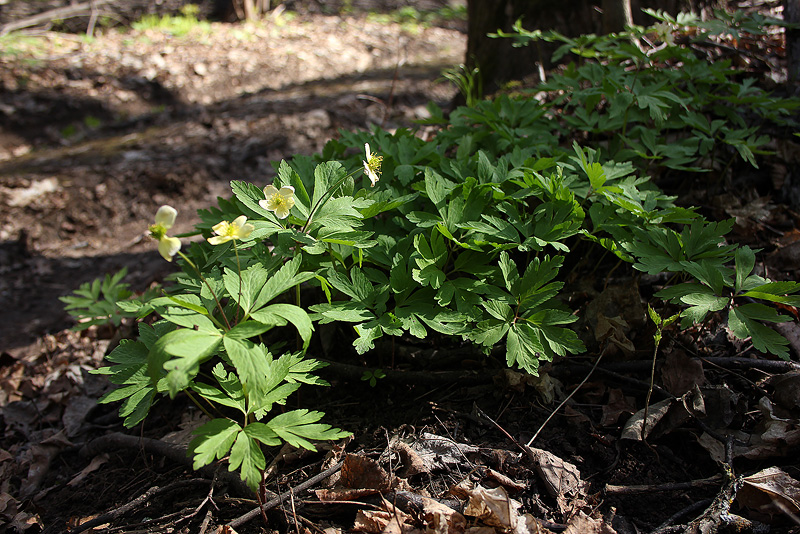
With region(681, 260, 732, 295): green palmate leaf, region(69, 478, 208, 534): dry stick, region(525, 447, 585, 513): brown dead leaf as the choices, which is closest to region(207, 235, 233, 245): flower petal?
region(69, 478, 208, 534): dry stick

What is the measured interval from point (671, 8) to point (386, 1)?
9932mm

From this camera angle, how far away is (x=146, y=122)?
21.1 ft

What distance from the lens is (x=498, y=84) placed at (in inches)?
166

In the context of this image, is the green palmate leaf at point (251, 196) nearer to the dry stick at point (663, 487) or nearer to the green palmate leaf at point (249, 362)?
the green palmate leaf at point (249, 362)

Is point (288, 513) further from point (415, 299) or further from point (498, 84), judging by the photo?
point (498, 84)

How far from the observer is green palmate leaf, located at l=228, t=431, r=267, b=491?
51.3 inches

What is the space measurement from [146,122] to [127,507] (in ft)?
19.6

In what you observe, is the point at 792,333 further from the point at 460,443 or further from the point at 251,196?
the point at 251,196

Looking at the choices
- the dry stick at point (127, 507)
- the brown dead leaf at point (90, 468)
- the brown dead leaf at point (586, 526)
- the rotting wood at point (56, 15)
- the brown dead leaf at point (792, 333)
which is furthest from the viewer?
the rotting wood at point (56, 15)

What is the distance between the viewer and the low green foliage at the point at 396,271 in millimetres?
1375

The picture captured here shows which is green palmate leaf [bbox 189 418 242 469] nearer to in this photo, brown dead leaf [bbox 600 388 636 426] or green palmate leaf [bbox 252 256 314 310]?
green palmate leaf [bbox 252 256 314 310]

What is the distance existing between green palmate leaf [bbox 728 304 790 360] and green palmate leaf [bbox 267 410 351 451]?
1301 millimetres

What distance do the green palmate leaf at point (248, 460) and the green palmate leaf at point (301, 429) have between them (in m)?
0.08

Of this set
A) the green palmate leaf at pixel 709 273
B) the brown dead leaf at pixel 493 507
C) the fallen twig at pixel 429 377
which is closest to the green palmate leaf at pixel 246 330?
the fallen twig at pixel 429 377
